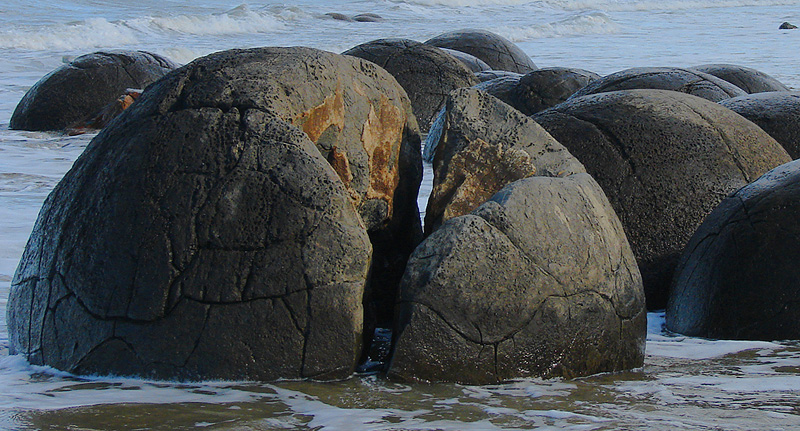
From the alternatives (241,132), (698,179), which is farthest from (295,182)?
(698,179)

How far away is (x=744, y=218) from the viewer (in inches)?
156

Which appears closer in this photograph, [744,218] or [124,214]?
[124,214]

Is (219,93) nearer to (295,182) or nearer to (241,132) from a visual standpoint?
(241,132)

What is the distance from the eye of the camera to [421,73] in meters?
10.7

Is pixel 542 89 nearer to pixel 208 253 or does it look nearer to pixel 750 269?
pixel 750 269

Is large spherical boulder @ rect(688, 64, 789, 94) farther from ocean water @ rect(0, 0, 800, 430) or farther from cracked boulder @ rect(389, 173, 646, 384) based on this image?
cracked boulder @ rect(389, 173, 646, 384)

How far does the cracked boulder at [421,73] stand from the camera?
35.0ft

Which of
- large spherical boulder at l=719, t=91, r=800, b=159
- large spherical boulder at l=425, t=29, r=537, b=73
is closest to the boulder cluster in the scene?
large spherical boulder at l=719, t=91, r=800, b=159

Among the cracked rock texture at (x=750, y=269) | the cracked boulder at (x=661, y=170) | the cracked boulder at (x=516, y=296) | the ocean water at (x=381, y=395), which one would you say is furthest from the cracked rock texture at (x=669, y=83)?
the cracked boulder at (x=516, y=296)

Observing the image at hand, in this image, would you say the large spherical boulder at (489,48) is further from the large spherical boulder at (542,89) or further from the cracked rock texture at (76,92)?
the cracked rock texture at (76,92)

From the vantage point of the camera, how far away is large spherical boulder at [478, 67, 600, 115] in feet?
29.1

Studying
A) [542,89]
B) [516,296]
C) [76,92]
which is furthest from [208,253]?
[76,92]

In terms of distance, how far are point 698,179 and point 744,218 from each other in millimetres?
760

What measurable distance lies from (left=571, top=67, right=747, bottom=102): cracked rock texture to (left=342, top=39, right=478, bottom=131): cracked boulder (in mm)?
3411
